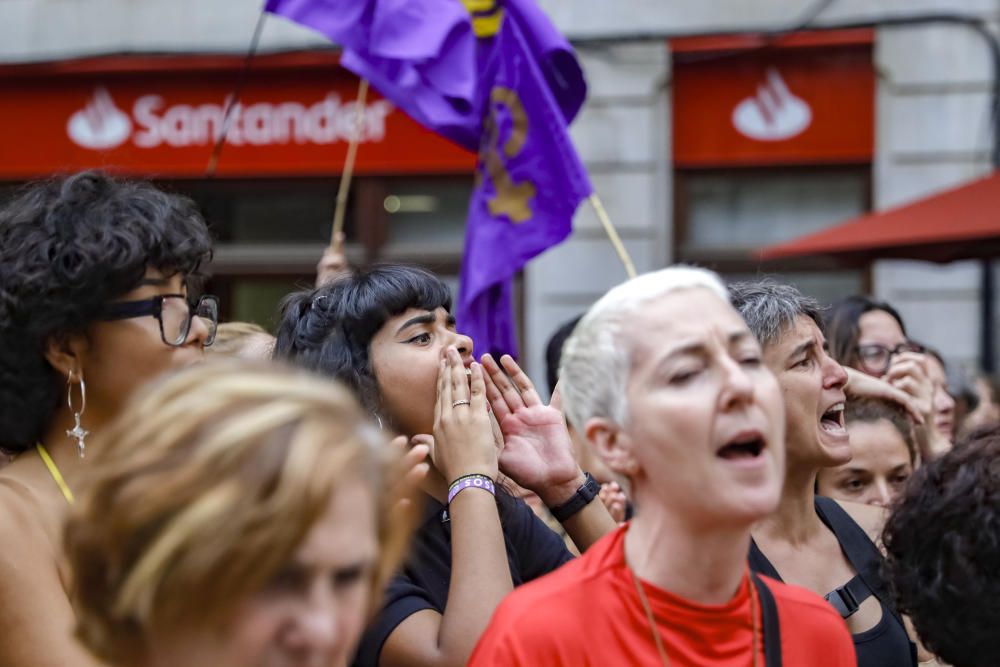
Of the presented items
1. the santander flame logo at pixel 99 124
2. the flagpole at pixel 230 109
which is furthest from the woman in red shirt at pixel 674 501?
the santander flame logo at pixel 99 124

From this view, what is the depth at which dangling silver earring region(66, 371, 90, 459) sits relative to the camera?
2.58 meters

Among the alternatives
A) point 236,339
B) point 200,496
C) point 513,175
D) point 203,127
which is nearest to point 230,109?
point 513,175

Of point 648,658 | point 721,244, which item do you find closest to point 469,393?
point 648,658

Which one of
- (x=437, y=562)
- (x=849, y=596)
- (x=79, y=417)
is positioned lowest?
(x=849, y=596)

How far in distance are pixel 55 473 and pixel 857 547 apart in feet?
6.02

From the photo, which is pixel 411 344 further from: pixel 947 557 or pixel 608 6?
pixel 608 6

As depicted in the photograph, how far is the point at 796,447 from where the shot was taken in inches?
A: 122

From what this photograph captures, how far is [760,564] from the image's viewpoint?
9.47 feet

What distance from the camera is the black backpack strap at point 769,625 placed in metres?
2.15

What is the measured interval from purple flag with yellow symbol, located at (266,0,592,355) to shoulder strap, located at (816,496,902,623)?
182cm

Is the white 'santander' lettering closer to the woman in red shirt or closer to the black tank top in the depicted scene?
the black tank top

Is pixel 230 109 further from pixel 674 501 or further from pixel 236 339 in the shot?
pixel 674 501

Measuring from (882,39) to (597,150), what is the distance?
2.17m

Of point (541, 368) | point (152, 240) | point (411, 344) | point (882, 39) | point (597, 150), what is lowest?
point (541, 368)
